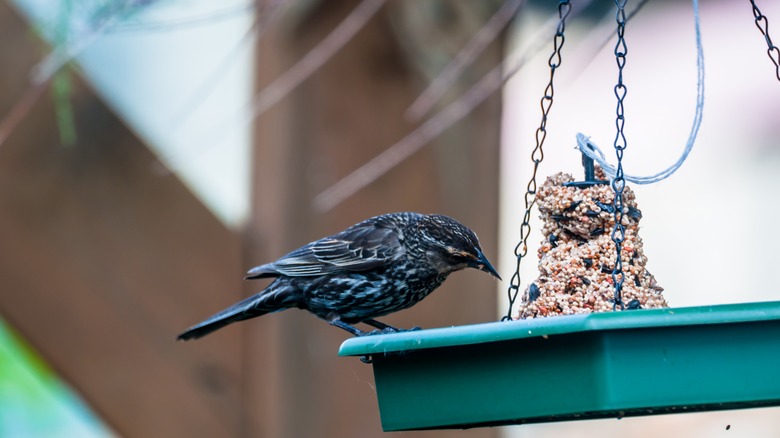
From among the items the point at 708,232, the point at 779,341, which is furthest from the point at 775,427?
the point at 779,341

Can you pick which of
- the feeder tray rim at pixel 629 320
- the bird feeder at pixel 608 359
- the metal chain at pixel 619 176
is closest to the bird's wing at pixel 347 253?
the metal chain at pixel 619 176

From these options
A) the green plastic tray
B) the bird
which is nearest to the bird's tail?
the bird

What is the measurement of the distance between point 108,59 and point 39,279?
44.0 inches

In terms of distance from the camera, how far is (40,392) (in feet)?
19.1

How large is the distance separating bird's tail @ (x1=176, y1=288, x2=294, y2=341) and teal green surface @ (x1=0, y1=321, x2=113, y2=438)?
5.43ft

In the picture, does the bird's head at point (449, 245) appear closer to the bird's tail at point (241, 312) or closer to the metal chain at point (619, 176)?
the bird's tail at point (241, 312)

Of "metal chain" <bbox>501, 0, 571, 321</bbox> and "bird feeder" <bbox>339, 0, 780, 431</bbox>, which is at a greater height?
"metal chain" <bbox>501, 0, 571, 321</bbox>

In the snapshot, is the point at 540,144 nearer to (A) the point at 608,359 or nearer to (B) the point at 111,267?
(A) the point at 608,359

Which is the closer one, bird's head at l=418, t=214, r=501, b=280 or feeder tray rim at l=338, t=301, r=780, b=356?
feeder tray rim at l=338, t=301, r=780, b=356

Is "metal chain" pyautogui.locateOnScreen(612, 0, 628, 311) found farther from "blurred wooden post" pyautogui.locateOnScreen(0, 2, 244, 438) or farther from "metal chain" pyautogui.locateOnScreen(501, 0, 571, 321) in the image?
"blurred wooden post" pyautogui.locateOnScreen(0, 2, 244, 438)

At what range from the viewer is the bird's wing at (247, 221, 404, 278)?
13.4 ft

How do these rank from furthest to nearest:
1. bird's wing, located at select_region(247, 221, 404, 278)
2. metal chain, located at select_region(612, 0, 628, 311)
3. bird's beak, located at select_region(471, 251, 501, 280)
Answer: bird's wing, located at select_region(247, 221, 404, 278)
bird's beak, located at select_region(471, 251, 501, 280)
metal chain, located at select_region(612, 0, 628, 311)

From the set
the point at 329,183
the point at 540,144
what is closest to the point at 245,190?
the point at 329,183

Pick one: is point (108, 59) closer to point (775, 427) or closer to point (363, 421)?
point (363, 421)
